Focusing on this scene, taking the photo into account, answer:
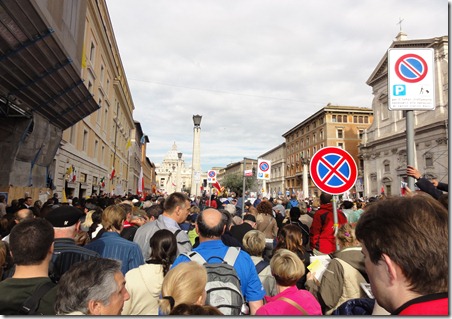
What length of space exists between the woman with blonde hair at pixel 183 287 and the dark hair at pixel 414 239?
1.10 m

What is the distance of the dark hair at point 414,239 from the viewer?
3.69ft

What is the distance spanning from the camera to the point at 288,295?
267cm

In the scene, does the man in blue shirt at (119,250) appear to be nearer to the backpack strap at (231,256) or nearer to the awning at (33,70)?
the backpack strap at (231,256)

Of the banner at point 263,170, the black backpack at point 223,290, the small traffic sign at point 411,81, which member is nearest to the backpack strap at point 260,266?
the black backpack at point 223,290

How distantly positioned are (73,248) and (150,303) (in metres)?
0.91

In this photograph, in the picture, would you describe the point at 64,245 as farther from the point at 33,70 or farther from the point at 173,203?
the point at 33,70

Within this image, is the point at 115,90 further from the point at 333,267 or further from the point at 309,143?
the point at 309,143

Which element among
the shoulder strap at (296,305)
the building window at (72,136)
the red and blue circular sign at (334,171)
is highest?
the building window at (72,136)

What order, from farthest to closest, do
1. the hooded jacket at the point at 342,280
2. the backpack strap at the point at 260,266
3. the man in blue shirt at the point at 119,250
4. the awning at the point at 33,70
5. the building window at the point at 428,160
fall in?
1. the building window at the point at 428,160
2. the awning at the point at 33,70
3. the backpack strap at the point at 260,266
4. the man in blue shirt at the point at 119,250
5. the hooded jacket at the point at 342,280

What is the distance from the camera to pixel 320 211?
5.94 meters

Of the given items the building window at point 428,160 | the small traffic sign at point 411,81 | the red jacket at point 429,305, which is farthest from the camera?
the building window at point 428,160

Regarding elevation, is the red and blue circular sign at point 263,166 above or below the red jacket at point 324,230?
above

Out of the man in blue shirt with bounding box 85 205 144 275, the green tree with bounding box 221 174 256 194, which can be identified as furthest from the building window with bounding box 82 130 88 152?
the green tree with bounding box 221 174 256 194

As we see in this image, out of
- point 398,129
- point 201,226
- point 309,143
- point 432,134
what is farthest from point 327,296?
point 309,143
